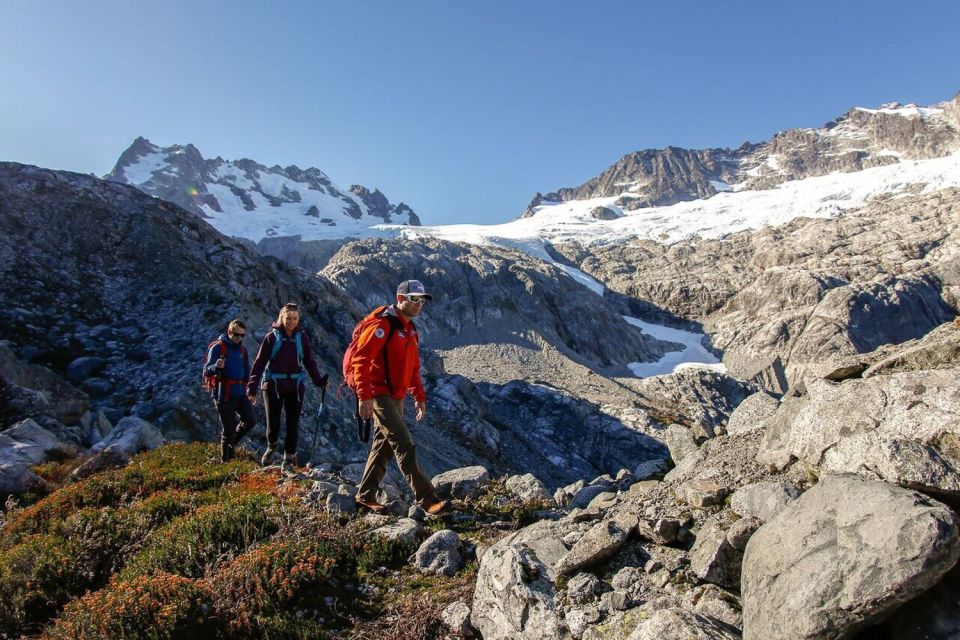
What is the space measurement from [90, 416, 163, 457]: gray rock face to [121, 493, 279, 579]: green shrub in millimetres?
5234

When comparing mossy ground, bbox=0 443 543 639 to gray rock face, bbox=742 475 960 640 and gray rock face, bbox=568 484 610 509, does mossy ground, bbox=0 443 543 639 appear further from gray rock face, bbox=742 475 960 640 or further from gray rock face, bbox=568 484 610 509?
gray rock face, bbox=742 475 960 640

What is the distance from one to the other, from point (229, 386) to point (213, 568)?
5976 millimetres

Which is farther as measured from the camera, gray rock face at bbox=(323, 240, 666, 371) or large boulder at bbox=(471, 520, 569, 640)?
gray rock face at bbox=(323, 240, 666, 371)

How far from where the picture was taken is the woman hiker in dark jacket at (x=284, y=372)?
997 cm

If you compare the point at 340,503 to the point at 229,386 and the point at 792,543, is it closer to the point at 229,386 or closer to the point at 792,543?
the point at 229,386

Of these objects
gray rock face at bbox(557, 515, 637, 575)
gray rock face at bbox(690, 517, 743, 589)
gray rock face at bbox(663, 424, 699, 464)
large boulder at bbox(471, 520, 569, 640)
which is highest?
gray rock face at bbox(690, 517, 743, 589)

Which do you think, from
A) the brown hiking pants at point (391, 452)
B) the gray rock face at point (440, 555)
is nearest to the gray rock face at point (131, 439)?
the brown hiking pants at point (391, 452)

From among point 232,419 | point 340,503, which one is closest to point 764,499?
point 340,503

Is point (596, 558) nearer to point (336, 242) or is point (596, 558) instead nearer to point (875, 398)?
point (875, 398)

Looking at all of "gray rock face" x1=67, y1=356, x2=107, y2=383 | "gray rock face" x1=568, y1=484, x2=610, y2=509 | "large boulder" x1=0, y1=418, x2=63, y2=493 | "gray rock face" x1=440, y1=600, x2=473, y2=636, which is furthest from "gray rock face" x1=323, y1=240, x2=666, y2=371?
"gray rock face" x1=440, y1=600, x2=473, y2=636

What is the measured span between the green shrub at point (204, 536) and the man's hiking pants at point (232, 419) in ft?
12.9

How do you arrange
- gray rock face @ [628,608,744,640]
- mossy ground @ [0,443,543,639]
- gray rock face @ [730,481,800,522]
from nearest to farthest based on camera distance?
gray rock face @ [628,608,744,640]
gray rock face @ [730,481,800,522]
mossy ground @ [0,443,543,639]

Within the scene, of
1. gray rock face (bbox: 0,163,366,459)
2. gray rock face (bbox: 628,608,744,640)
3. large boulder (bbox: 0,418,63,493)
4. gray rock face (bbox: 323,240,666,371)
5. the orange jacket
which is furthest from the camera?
gray rock face (bbox: 323,240,666,371)

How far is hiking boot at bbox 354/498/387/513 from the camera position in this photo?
7.54m
